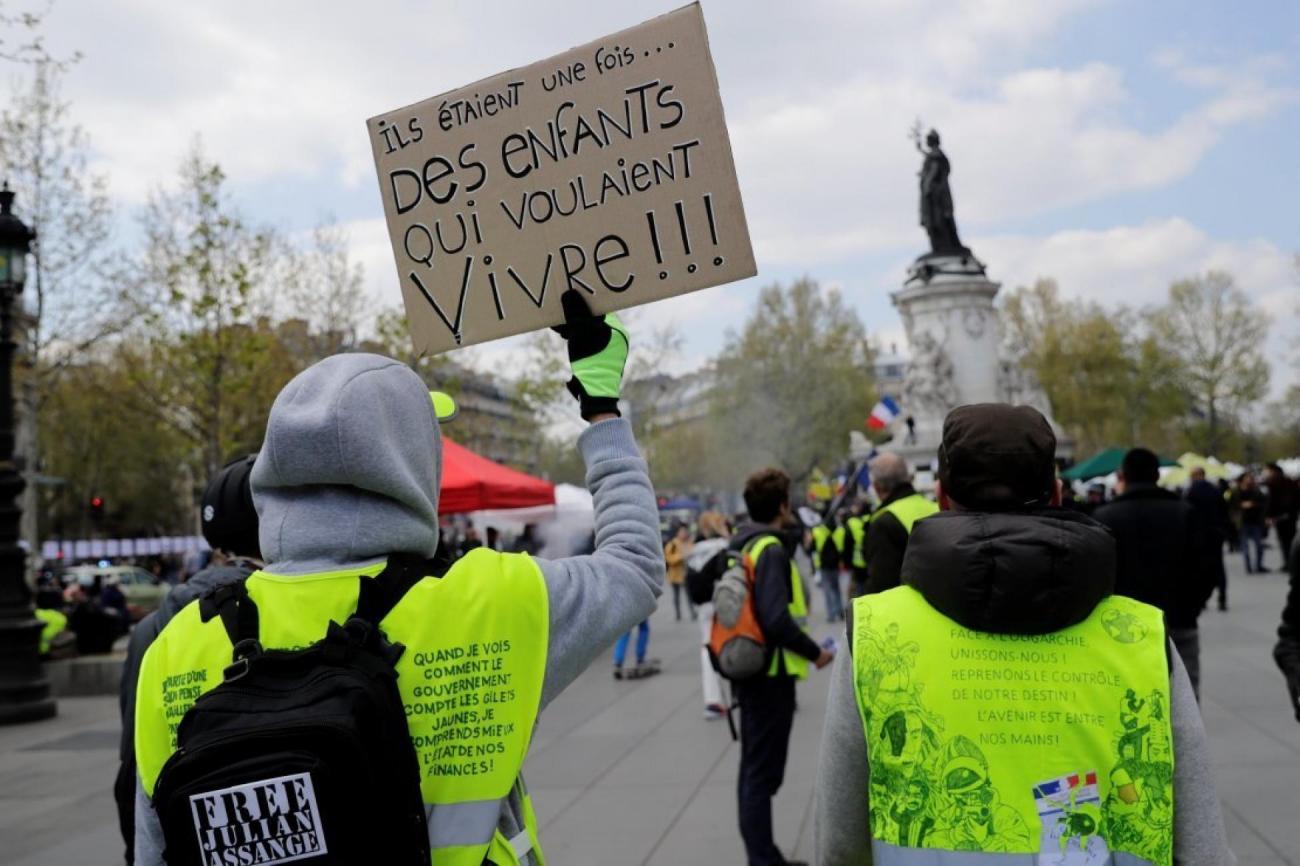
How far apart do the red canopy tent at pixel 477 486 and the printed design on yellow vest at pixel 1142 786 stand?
9.59m

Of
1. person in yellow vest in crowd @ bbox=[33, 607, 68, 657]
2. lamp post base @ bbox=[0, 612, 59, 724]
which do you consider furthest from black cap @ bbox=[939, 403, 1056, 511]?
person in yellow vest in crowd @ bbox=[33, 607, 68, 657]

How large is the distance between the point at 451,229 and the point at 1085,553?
1538mm

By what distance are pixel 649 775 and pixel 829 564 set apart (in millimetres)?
9612

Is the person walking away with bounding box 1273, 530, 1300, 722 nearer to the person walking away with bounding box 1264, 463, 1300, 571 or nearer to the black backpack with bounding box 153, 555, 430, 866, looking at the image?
the black backpack with bounding box 153, 555, 430, 866

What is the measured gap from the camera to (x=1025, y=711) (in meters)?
2.31

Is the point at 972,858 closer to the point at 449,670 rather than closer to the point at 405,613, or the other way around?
the point at 449,670

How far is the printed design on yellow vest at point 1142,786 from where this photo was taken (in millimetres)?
2270

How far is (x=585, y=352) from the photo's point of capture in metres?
2.50

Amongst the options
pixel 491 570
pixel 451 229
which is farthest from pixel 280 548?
pixel 451 229

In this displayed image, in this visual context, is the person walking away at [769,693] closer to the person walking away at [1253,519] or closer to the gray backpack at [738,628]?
the gray backpack at [738,628]

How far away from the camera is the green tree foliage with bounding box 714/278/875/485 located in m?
71.6

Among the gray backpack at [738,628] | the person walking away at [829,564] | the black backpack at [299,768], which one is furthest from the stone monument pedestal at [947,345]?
the black backpack at [299,768]

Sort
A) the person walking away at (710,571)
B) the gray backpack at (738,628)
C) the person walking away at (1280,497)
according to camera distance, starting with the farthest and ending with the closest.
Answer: the person walking away at (1280,497) → the person walking away at (710,571) → the gray backpack at (738,628)

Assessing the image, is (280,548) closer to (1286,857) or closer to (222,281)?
(1286,857)
